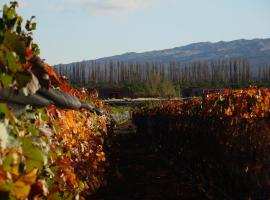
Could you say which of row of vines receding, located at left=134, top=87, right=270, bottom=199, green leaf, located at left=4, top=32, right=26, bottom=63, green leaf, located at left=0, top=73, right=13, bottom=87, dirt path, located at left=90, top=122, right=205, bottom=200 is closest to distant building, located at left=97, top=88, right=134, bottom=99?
dirt path, located at left=90, top=122, right=205, bottom=200

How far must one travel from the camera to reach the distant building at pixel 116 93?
104m

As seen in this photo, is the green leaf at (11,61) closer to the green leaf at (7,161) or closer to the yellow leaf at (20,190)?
the green leaf at (7,161)

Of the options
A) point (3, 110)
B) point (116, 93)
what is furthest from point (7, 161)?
point (116, 93)

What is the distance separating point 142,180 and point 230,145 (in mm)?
4822

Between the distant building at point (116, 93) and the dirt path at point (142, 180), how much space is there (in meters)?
83.8

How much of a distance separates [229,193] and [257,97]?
182 cm

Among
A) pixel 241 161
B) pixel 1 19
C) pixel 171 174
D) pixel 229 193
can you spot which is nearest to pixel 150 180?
pixel 171 174

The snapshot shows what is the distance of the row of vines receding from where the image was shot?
8.09 metres

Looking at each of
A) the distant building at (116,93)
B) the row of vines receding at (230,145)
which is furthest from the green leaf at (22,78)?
the distant building at (116,93)

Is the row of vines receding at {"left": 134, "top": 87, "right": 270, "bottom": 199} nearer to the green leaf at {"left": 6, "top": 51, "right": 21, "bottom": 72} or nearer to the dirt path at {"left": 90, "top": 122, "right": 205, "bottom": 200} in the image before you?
the dirt path at {"left": 90, "top": 122, "right": 205, "bottom": 200}

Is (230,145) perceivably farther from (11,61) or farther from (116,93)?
(116,93)

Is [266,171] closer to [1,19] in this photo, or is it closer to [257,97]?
[257,97]

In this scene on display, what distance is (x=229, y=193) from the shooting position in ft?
32.3

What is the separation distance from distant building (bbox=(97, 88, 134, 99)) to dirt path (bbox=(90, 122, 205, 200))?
83845mm
